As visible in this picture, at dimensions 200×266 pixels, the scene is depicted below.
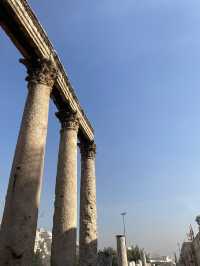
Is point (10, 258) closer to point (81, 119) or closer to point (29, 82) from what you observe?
point (29, 82)

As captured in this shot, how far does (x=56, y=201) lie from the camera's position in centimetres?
975

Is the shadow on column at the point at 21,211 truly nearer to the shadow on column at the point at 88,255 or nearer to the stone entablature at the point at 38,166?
the stone entablature at the point at 38,166

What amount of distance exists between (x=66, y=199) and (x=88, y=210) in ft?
9.90

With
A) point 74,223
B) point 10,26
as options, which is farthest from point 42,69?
point 74,223

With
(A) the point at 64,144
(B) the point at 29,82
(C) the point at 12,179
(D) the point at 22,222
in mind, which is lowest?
(D) the point at 22,222

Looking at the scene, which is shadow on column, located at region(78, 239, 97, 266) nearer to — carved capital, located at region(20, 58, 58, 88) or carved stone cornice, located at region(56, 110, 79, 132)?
carved stone cornice, located at region(56, 110, 79, 132)

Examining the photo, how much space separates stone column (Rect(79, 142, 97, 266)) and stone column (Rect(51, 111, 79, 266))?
256cm

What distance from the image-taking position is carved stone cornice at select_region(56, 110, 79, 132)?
1112 cm

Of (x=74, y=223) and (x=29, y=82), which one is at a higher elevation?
(x=29, y=82)

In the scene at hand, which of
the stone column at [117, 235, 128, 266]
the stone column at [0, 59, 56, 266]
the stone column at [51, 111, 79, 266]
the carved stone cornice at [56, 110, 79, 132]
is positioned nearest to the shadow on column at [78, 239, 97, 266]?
the stone column at [51, 111, 79, 266]

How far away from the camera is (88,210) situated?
12344mm

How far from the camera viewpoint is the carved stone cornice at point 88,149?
13.9 metres

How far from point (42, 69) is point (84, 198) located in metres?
6.61

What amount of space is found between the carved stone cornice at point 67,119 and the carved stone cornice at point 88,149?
2905 millimetres
